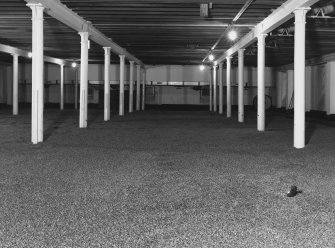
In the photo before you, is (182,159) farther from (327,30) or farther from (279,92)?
(279,92)

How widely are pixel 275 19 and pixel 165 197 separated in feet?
28.0

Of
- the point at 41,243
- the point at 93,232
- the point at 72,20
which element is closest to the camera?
the point at 41,243

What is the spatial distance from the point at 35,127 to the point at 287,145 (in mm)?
6180

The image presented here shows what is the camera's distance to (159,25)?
47.6 ft

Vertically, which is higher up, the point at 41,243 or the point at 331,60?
the point at 331,60

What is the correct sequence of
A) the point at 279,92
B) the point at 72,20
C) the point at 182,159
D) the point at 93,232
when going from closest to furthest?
the point at 93,232 → the point at 182,159 → the point at 72,20 → the point at 279,92

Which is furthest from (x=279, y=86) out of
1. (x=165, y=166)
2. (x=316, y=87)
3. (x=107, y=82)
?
(x=165, y=166)

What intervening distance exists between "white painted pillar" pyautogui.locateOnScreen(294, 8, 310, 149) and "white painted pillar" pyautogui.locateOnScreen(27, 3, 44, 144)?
6134mm

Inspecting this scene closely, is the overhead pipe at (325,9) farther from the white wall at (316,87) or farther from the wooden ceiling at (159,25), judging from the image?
the white wall at (316,87)

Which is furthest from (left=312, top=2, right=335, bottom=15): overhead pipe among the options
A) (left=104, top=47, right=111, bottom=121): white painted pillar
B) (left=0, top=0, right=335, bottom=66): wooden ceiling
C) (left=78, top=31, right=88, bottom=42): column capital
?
(left=104, top=47, right=111, bottom=121): white painted pillar

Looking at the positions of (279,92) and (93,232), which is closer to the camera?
(93,232)

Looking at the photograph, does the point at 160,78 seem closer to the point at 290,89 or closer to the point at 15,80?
the point at 290,89

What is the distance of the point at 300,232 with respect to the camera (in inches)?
134

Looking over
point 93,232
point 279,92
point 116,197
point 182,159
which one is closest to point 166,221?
point 93,232
